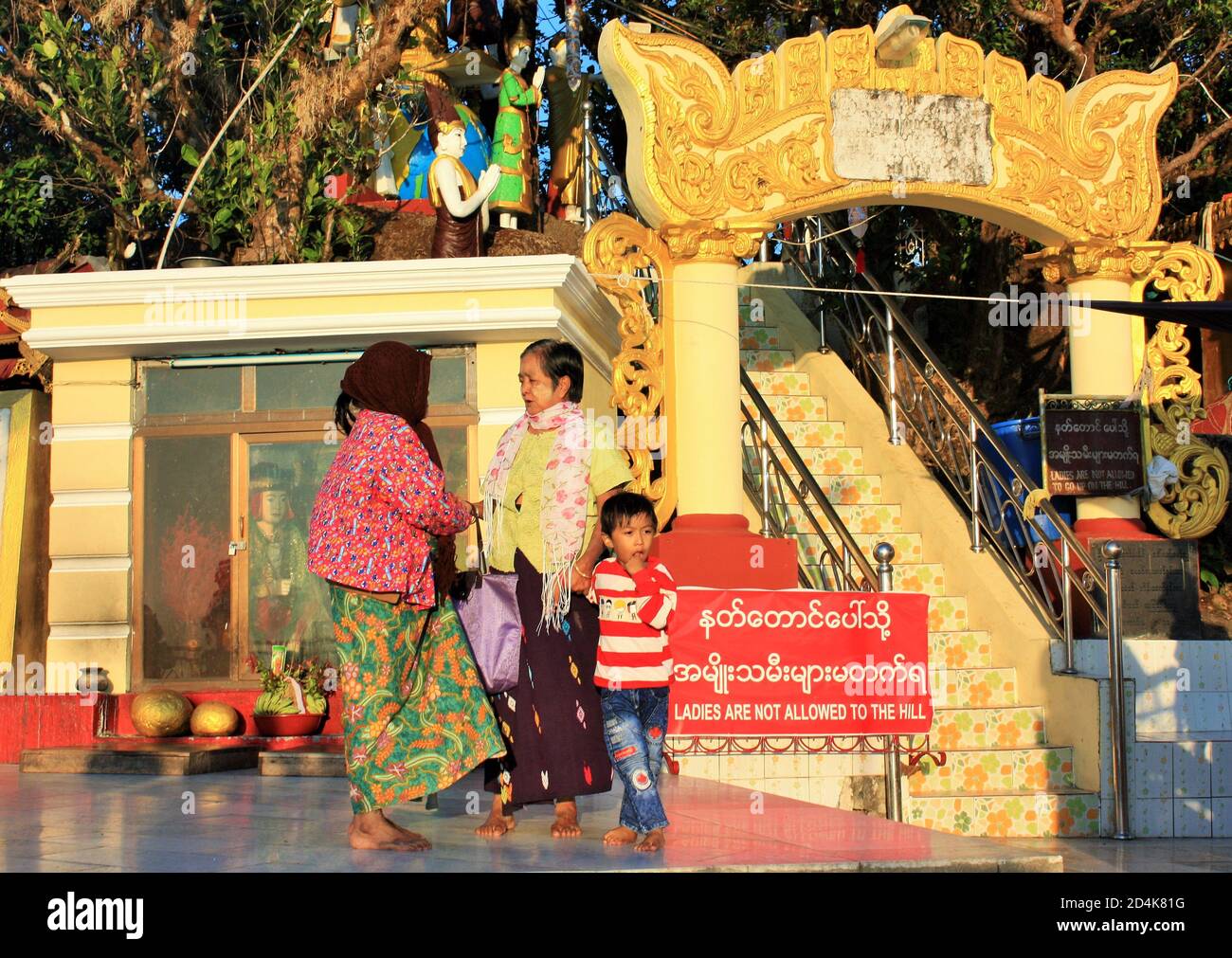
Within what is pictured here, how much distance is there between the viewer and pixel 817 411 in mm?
12789

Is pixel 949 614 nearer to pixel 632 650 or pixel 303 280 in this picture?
pixel 303 280

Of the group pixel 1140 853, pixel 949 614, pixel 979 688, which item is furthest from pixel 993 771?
pixel 949 614

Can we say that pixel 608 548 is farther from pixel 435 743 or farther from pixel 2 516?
pixel 2 516

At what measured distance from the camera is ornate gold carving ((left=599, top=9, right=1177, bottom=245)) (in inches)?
395

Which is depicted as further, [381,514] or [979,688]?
[979,688]

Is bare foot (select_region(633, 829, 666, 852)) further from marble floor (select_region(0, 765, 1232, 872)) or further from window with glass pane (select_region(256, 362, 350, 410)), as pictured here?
window with glass pane (select_region(256, 362, 350, 410))

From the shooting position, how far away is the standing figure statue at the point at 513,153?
12711 mm

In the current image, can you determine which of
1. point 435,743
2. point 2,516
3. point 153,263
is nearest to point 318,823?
point 435,743

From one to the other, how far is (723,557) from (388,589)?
4705 millimetres

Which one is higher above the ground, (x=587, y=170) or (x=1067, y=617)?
(x=587, y=170)

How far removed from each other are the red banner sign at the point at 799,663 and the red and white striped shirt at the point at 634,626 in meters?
2.78

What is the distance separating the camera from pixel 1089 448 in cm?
1074

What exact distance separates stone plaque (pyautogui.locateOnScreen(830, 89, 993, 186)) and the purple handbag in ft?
18.3

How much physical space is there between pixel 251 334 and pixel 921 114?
4.88 metres
